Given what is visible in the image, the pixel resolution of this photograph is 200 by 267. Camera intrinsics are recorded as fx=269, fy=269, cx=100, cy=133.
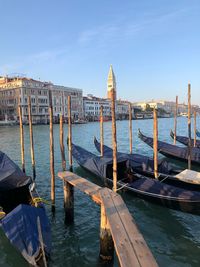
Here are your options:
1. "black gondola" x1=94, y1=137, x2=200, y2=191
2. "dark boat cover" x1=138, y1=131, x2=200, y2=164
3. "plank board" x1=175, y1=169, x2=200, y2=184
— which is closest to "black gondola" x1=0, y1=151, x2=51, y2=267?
"black gondola" x1=94, y1=137, x2=200, y2=191

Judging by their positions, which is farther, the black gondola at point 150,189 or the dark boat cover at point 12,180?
the dark boat cover at point 12,180

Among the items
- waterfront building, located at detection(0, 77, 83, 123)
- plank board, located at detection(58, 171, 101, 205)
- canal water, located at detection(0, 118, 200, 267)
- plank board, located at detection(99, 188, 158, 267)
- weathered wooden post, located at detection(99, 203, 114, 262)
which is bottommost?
canal water, located at detection(0, 118, 200, 267)

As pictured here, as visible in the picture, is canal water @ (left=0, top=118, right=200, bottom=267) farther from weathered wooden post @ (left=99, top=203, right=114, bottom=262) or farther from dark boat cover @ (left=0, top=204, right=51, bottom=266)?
dark boat cover @ (left=0, top=204, right=51, bottom=266)

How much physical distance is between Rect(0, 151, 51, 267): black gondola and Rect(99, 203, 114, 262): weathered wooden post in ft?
2.83

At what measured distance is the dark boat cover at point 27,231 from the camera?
372 centimetres

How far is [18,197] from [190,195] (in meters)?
4.02

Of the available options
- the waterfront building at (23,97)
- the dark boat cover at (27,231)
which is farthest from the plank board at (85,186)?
the waterfront building at (23,97)

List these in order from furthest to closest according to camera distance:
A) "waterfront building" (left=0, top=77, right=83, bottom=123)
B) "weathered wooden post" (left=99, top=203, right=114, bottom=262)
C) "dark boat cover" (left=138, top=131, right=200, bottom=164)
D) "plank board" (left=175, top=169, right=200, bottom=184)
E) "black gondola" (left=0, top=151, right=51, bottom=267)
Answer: "waterfront building" (left=0, top=77, right=83, bottom=123) < "dark boat cover" (left=138, top=131, right=200, bottom=164) < "plank board" (left=175, top=169, right=200, bottom=184) < "weathered wooden post" (left=99, top=203, right=114, bottom=262) < "black gondola" (left=0, top=151, right=51, bottom=267)

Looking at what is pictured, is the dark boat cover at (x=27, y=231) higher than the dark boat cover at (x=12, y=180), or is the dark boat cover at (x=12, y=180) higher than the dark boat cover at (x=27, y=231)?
the dark boat cover at (x=12, y=180)

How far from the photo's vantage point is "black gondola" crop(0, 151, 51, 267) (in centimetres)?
365

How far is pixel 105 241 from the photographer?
14.4 ft

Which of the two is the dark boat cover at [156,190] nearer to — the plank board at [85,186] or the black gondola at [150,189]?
the black gondola at [150,189]

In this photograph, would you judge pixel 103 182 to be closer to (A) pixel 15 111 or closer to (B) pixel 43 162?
(B) pixel 43 162

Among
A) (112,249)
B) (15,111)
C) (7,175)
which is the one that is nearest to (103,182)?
(7,175)
